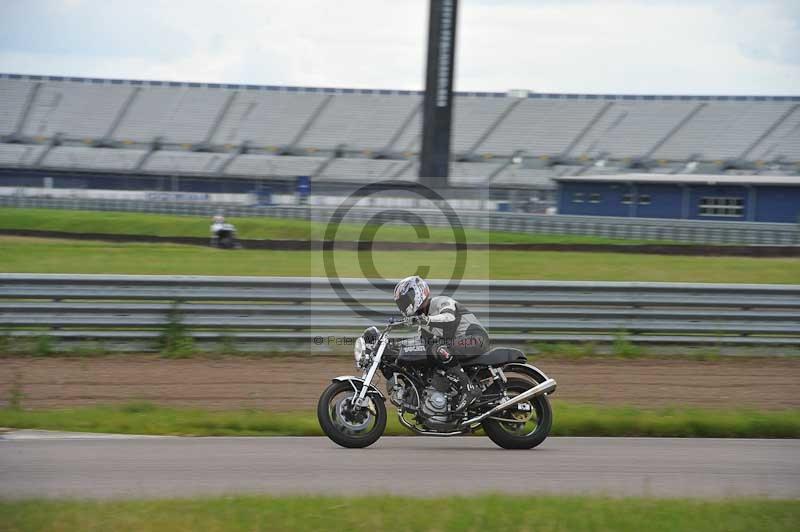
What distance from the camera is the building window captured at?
41906 millimetres

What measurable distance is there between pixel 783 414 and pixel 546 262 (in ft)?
49.9

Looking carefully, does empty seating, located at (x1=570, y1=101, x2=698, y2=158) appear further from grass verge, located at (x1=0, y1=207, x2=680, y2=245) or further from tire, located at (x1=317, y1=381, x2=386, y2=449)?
tire, located at (x1=317, y1=381, x2=386, y2=449)

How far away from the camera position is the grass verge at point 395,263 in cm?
1708

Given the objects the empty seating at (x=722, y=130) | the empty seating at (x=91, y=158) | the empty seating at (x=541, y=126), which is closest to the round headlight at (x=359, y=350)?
the empty seating at (x=722, y=130)

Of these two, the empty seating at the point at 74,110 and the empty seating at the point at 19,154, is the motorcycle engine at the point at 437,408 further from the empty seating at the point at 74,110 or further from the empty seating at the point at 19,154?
the empty seating at the point at 74,110

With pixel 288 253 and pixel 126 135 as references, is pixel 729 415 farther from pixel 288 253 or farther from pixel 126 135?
pixel 126 135

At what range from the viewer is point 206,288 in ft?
43.1

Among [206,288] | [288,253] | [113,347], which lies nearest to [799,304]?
[206,288]

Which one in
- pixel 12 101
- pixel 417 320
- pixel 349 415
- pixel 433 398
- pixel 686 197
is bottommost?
pixel 349 415

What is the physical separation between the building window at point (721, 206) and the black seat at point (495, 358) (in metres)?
36.6

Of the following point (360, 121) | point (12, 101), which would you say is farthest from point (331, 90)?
point (12, 101)

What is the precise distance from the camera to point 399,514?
5.72 metres

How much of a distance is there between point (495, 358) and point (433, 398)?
0.66m

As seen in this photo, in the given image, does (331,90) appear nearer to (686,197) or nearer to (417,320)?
(686,197)
